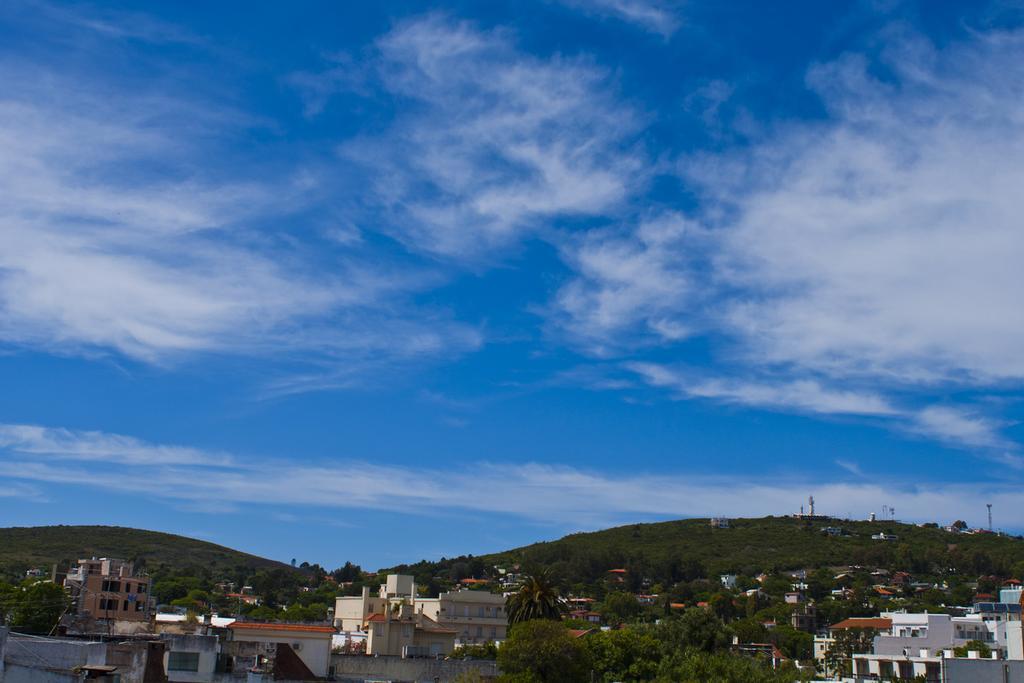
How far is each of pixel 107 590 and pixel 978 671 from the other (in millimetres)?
91429

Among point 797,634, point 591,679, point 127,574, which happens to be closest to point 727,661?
point 591,679


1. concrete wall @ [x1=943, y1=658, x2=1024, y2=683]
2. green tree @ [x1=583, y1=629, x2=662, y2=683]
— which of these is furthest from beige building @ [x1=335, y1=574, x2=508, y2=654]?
concrete wall @ [x1=943, y1=658, x2=1024, y2=683]

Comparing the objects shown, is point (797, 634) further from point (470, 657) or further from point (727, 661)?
point (727, 661)

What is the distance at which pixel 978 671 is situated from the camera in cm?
3644

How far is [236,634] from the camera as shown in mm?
70312

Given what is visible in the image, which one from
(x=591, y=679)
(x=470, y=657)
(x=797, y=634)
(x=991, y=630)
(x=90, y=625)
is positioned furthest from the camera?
(x=797, y=634)

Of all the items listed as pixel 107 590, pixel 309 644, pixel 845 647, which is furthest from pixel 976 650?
pixel 107 590

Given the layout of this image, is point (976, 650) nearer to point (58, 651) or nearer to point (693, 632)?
point (693, 632)

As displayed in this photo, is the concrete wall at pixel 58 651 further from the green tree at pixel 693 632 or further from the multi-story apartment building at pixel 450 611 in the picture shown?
the multi-story apartment building at pixel 450 611

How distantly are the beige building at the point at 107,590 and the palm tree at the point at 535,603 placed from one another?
3274 centimetres

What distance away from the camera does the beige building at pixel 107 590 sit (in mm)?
100188

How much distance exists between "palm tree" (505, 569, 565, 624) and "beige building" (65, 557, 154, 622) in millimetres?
32740

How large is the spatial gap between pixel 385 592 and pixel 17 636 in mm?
78512

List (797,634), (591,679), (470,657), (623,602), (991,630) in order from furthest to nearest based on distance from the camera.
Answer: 1. (623,602)
2. (797,634)
3. (991,630)
4. (470,657)
5. (591,679)
